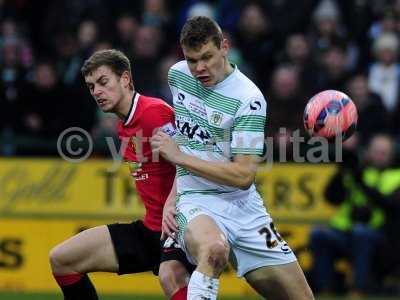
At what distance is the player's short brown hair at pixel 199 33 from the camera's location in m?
6.96

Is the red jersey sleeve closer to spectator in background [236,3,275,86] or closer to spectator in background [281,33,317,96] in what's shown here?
spectator in background [281,33,317,96]

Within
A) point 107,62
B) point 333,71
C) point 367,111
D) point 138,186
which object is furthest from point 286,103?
point 107,62

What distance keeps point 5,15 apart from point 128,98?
7.60m

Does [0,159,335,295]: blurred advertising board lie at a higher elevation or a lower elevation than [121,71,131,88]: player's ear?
lower

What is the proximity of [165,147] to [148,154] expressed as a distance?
1.44ft

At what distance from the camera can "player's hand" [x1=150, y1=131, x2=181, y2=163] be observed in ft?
23.1

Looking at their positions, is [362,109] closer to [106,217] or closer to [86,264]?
[106,217]

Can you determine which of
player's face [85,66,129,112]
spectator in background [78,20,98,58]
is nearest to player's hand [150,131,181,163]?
player's face [85,66,129,112]

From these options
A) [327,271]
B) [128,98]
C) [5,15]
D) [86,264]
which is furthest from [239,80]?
[5,15]

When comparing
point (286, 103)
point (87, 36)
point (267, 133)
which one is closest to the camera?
point (267, 133)

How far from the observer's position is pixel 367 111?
1256 centimetres

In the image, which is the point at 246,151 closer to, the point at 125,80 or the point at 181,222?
the point at 181,222
